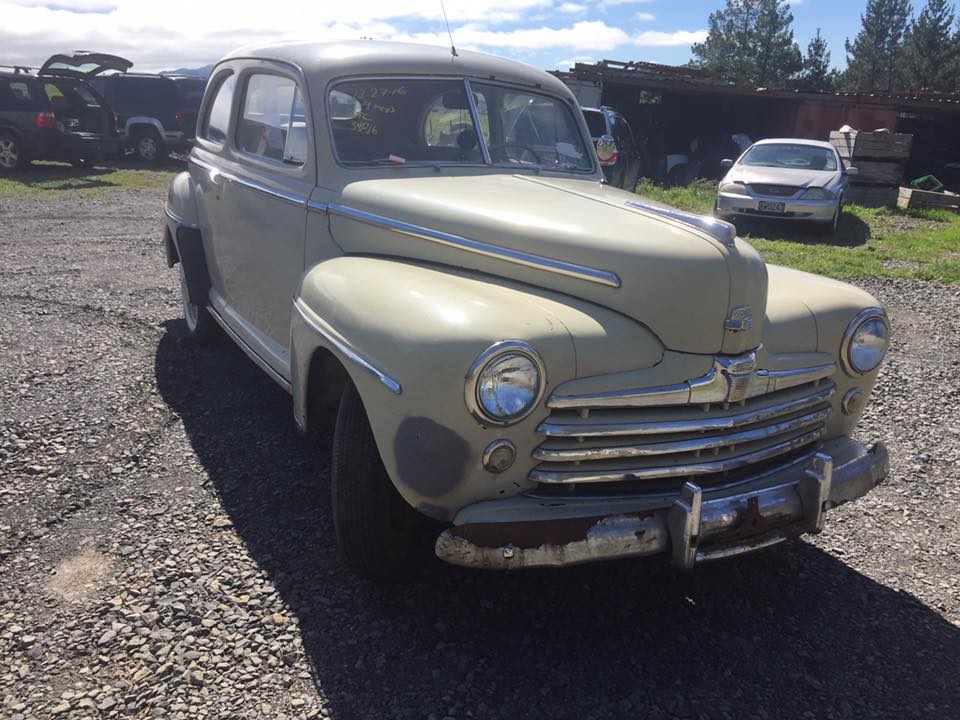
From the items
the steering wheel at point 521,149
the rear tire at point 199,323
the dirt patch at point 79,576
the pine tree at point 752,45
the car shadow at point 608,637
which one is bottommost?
the car shadow at point 608,637

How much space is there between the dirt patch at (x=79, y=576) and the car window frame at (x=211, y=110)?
2536 millimetres

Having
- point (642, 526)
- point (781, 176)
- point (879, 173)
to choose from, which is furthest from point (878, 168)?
point (642, 526)

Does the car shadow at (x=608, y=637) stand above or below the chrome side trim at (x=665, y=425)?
below

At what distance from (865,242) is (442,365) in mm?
9705

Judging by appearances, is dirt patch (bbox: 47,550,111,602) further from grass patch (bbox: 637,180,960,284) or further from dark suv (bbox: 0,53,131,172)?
dark suv (bbox: 0,53,131,172)

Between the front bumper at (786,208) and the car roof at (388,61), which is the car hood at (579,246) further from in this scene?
the front bumper at (786,208)

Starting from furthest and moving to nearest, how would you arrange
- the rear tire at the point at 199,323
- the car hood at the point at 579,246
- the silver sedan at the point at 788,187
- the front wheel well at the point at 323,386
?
the silver sedan at the point at 788,187
the rear tire at the point at 199,323
the front wheel well at the point at 323,386
the car hood at the point at 579,246

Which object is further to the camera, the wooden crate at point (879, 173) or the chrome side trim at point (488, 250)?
the wooden crate at point (879, 173)

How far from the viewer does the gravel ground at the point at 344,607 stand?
240 centimetres

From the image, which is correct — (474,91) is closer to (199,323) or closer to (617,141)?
(199,323)

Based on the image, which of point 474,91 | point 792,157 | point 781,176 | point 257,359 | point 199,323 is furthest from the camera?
point 792,157

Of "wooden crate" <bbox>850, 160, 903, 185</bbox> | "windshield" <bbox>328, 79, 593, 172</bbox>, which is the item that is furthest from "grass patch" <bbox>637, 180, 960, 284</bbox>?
"windshield" <bbox>328, 79, 593, 172</bbox>

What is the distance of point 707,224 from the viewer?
110 inches

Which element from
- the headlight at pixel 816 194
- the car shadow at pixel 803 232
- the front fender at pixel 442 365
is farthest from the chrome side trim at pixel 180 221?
the headlight at pixel 816 194
